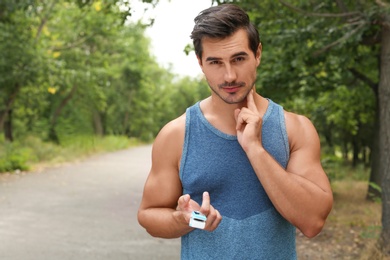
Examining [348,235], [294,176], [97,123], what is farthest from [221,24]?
[97,123]

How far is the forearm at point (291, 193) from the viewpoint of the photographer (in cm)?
188

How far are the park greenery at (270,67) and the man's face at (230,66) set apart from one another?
16.0 feet

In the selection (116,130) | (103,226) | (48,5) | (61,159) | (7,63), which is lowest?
(116,130)

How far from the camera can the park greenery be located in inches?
308

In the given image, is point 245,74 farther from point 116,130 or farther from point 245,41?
point 116,130

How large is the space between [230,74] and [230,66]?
36mm

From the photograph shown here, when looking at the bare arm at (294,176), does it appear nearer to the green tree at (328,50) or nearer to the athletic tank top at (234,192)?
the athletic tank top at (234,192)

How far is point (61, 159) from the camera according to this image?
71.4ft

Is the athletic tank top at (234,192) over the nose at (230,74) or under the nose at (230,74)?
under

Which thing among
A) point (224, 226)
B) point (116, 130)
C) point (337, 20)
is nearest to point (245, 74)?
point (224, 226)

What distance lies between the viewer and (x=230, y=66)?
6.58ft

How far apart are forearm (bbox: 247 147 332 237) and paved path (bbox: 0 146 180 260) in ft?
19.7

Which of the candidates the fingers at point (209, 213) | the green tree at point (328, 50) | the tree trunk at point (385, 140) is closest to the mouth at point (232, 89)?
the fingers at point (209, 213)

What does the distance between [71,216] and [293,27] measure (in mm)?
5144
